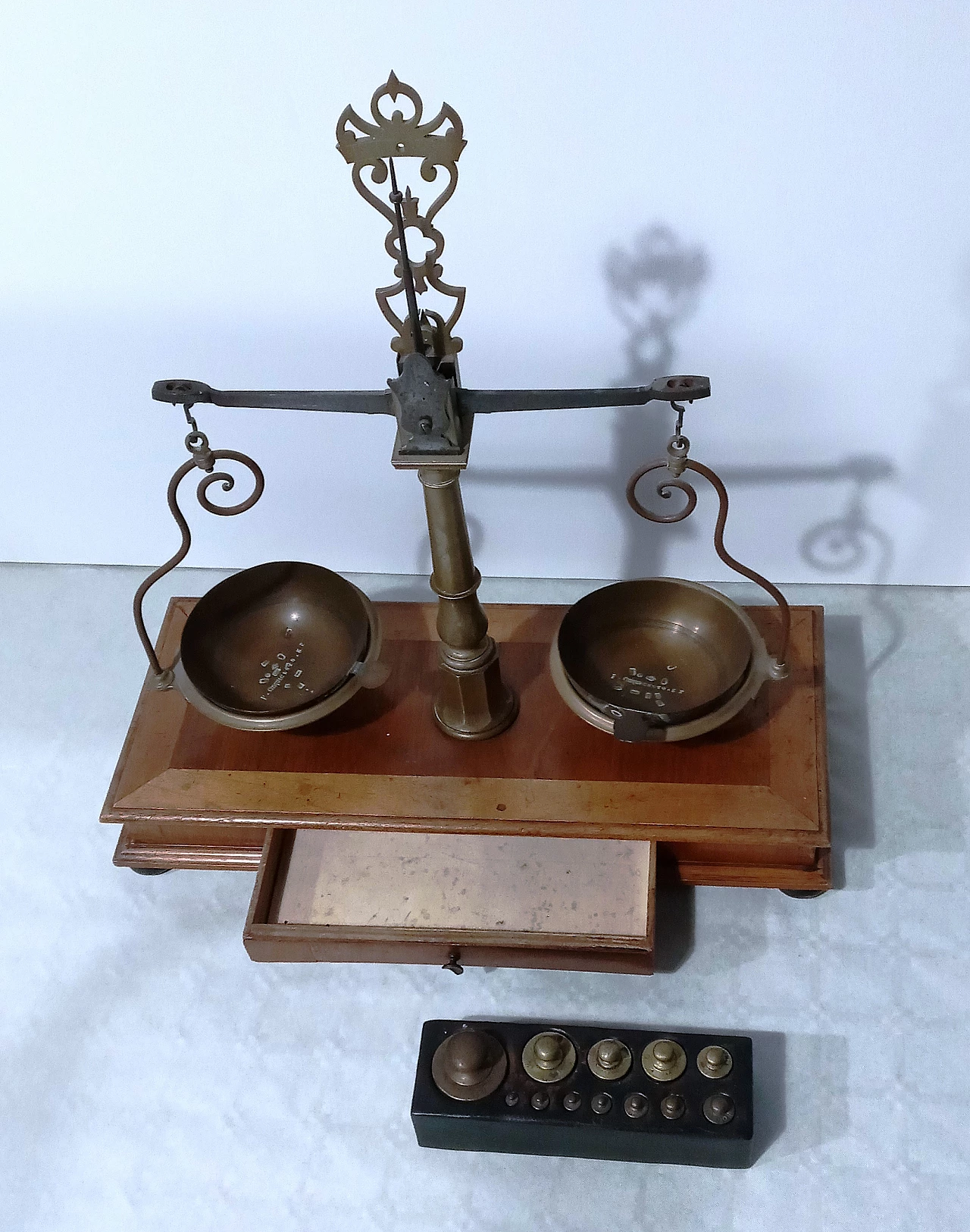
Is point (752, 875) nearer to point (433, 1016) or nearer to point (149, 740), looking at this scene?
point (433, 1016)

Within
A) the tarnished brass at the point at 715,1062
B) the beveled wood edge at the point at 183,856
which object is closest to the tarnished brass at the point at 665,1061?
the tarnished brass at the point at 715,1062

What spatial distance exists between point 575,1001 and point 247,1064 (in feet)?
1.46

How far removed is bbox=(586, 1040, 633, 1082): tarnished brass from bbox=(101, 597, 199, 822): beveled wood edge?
669mm

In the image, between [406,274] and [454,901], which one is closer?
[406,274]

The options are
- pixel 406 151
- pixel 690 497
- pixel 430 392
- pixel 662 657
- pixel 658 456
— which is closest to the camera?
pixel 406 151

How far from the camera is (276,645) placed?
1.67 meters

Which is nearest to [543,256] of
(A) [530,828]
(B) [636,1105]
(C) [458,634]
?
(C) [458,634]

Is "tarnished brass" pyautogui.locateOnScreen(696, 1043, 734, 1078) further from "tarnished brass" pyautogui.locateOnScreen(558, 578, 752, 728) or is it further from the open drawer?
"tarnished brass" pyautogui.locateOnScreen(558, 578, 752, 728)

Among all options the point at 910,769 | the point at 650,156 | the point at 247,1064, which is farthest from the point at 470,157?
the point at 247,1064

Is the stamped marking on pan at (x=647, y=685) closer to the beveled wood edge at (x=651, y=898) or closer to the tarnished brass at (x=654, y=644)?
the tarnished brass at (x=654, y=644)

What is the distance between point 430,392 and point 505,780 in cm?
54

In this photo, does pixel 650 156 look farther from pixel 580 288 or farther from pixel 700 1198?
pixel 700 1198

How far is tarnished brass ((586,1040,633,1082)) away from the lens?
4.71ft

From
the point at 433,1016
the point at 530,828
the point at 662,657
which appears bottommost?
the point at 433,1016
